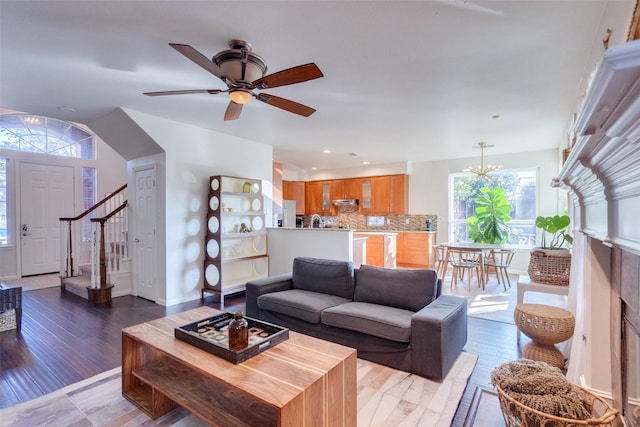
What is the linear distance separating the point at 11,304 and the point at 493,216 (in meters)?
7.59

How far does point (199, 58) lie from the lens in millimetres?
1958

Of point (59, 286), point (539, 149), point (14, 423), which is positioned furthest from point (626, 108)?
point (59, 286)

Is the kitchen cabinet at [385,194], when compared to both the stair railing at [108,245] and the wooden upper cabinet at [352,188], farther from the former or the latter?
the stair railing at [108,245]

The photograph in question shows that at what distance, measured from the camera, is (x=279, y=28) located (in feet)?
7.14

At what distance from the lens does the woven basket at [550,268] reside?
9.66 ft

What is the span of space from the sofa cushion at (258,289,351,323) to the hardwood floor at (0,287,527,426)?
1.24 metres

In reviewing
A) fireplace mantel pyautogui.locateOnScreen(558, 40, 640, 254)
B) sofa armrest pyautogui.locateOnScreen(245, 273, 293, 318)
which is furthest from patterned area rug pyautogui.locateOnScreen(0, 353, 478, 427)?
fireplace mantel pyautogui.locateOnScreen(558, 40, 640, 254)

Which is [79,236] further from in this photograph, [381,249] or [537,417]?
[537,417]

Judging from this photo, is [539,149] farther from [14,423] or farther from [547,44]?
[14,423]

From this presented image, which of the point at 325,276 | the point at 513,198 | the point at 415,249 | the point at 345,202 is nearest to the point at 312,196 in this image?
the point at 345,202

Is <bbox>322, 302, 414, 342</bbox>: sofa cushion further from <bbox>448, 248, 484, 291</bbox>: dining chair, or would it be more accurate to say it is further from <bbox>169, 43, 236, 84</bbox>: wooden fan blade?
<bbox>448, 248, 484, 291</bbox>: dining chair

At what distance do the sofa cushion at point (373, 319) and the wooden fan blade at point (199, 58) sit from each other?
6.96 ft

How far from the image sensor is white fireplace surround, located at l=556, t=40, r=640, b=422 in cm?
71

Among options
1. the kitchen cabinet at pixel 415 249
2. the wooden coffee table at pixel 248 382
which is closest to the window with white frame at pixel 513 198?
the kitchen cabinet at pixel 415 249
